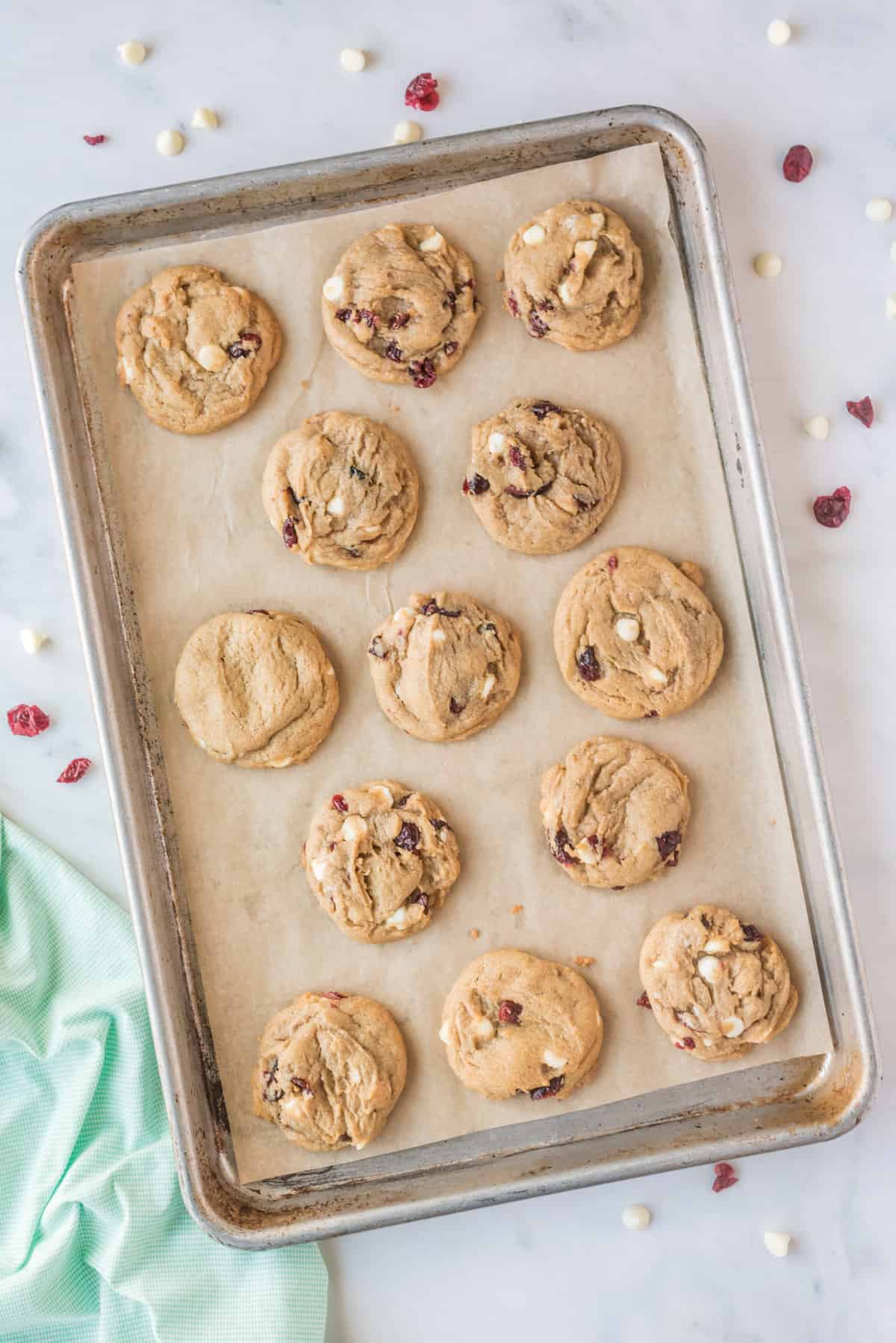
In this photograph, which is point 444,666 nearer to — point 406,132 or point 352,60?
point 406,132

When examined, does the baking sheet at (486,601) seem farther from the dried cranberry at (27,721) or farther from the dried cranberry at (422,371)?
the dried cranberry at (27,721)

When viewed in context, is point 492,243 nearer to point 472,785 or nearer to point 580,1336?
point 472,785

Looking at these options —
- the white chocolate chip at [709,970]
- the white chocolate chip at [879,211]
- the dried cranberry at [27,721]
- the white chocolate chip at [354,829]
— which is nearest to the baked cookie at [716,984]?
the white chocolate chip at [709,970]

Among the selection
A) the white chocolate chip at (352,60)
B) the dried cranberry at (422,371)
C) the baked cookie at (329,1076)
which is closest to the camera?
the baked cookie at (329,1076)

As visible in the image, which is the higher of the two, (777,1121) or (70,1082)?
(70,1082)

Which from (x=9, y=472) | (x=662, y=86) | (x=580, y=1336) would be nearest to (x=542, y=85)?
(x=662, y=86)

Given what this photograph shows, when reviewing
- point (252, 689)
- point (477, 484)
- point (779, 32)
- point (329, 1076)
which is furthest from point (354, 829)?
point (779, 32)
